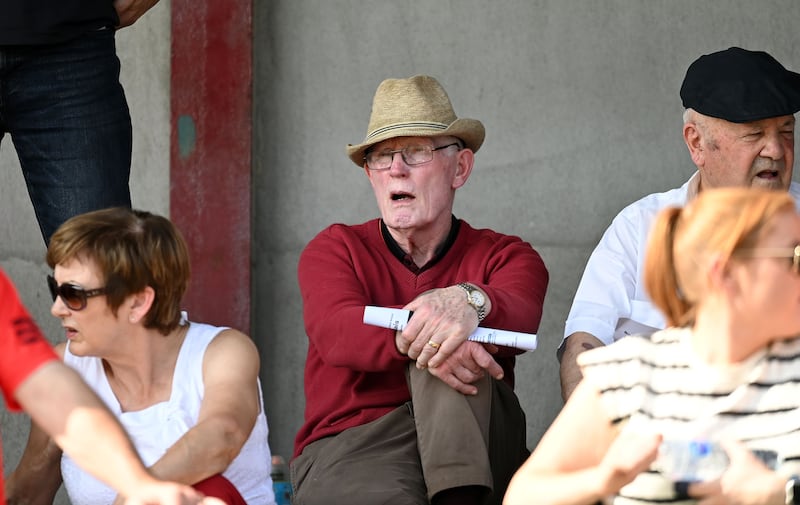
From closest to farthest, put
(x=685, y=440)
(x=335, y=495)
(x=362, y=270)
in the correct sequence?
1. (x=685, y=440)
2. (x=335, y=495)
3. (x=362, y=270)

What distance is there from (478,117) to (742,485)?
275cm

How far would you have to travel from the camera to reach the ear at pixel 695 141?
395cm

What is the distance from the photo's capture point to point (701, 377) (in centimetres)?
242

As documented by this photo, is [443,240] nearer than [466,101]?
Yes

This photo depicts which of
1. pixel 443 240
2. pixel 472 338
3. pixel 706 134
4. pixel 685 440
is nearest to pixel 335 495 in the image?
pixel 472 338

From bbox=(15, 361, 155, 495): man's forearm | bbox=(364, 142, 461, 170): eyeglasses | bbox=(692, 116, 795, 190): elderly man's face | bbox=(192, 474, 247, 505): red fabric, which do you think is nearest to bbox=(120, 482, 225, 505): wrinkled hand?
bbox=(15, 361, 155, 495): man's forearm

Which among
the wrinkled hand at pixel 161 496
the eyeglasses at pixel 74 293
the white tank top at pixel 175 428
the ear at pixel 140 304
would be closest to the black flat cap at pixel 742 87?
the white tank top at pixel 175 428

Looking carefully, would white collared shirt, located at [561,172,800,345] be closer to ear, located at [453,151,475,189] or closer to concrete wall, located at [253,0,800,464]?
ear, located at [453,151,475,189]

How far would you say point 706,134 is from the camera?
393cm

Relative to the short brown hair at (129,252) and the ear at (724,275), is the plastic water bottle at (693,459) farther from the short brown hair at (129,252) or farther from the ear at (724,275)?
the short brown hair at (129,252)

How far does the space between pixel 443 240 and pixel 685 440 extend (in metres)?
1.65

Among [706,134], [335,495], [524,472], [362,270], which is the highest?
[706,134]

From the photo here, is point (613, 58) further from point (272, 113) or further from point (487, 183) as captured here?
point (272, 113)

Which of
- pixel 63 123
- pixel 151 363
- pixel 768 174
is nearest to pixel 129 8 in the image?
pixel 63 123
